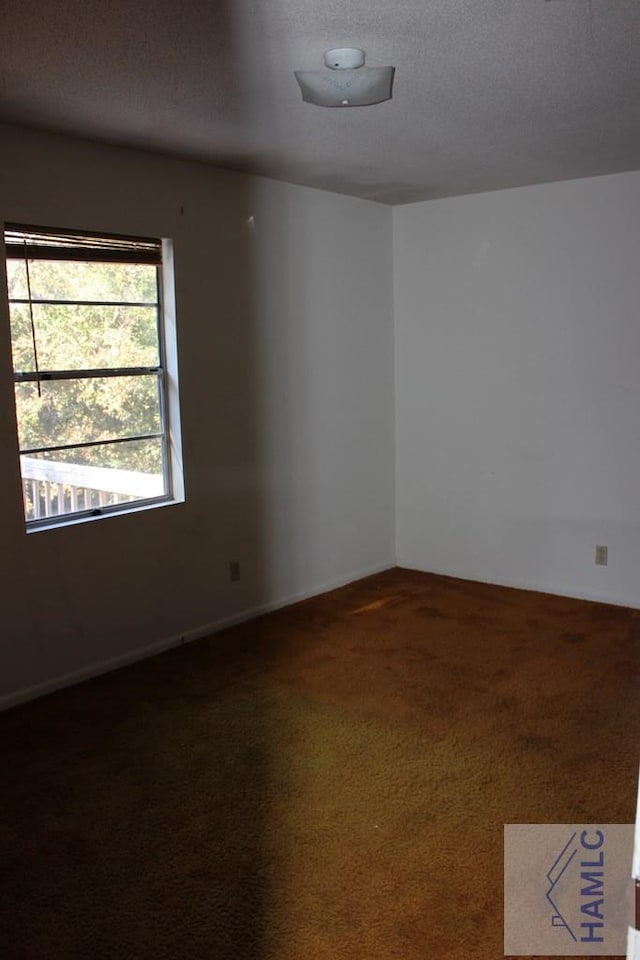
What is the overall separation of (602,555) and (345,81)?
3.09m

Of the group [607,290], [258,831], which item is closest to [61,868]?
[258,831]

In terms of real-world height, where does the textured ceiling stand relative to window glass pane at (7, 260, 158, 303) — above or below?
above

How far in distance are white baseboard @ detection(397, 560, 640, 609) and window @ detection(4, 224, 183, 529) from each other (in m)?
2.04

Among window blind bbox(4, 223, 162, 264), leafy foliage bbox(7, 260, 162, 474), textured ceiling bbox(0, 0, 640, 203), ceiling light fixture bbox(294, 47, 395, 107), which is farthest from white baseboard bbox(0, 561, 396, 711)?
ceiling light fixture bbox(294, 47, 395, 107)

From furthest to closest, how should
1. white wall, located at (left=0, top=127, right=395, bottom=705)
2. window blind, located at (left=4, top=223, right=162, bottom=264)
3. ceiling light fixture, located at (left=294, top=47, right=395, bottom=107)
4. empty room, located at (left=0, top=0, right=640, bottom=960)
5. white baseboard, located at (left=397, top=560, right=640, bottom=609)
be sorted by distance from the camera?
white baseboard, located at (left=397, top=560, right=640, bottom=609)
white wall, located at (left=0, top=127, right=395, bottom=705)
window blind, located at (left=4, top=223, right=162, bottom=264)
ceiling light fixture, located at (left=294, top=47, right=395, bottom=107)
empty room, located at (left=0, top=0, right=640, bottom=960)

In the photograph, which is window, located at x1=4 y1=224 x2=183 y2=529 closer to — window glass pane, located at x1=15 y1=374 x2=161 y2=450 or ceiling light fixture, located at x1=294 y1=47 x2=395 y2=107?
window glass pane, located at x1=15 y1=374 x2=161 y2=450

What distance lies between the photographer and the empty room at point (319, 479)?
2432 mm

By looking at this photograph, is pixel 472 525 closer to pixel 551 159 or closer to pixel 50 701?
pixel 551 159

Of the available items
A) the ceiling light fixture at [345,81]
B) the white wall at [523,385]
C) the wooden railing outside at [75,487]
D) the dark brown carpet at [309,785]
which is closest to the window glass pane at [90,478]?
the wooden railing outside at [75,487]

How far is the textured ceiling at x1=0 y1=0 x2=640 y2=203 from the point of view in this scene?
7.61 feet

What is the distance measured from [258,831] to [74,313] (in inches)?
93.0

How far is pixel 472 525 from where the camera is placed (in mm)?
5434

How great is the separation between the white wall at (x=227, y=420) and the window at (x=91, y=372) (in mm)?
97

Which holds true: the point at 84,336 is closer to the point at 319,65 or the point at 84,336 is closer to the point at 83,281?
the point at 83,281
